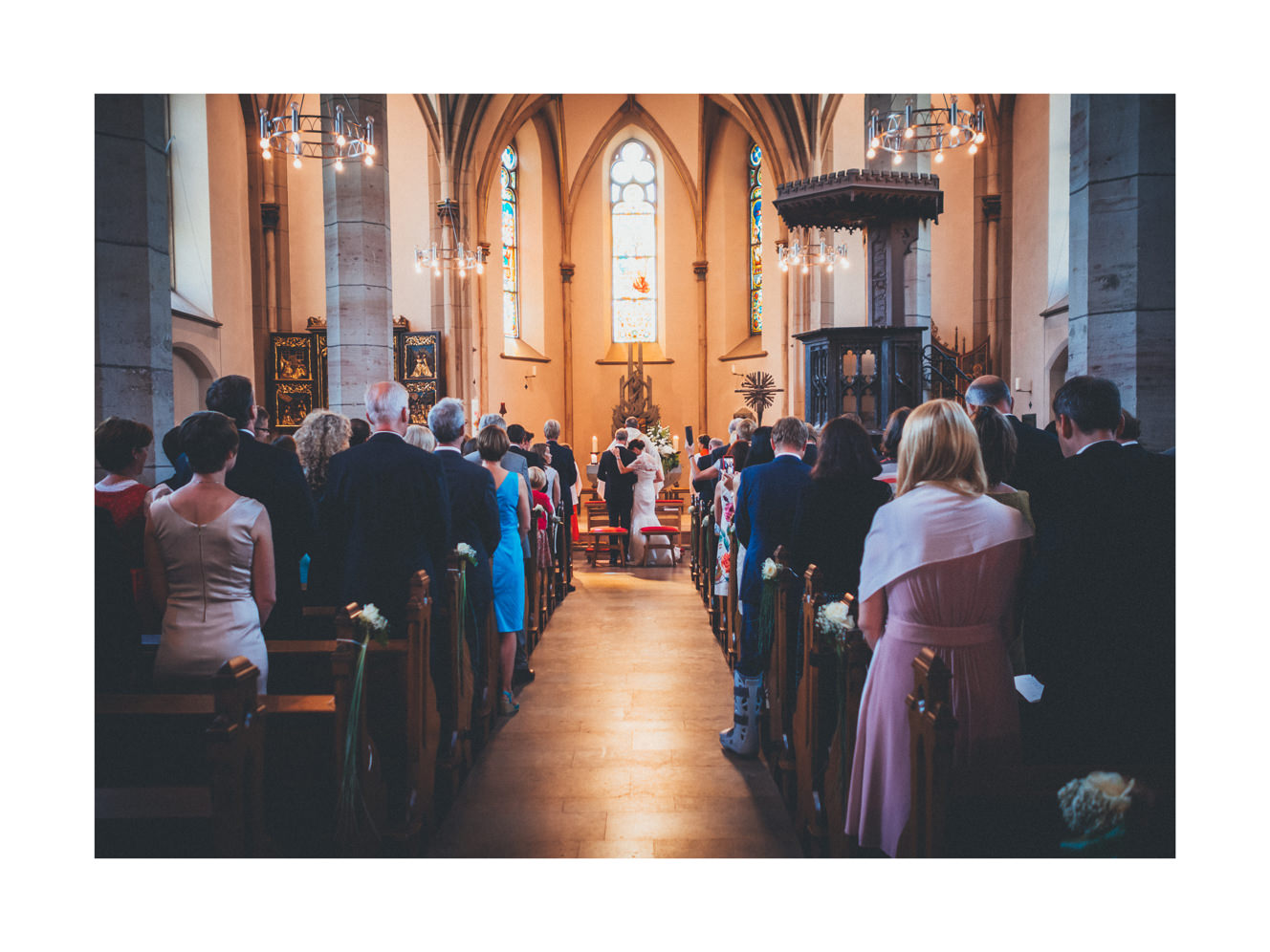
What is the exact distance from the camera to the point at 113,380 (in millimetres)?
4691

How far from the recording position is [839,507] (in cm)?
335

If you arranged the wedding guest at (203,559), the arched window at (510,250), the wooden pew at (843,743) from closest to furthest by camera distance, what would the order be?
1. the wooden pew at (843,743)
2. the wedding guest at (203,559)
3. the arched window at (510,250)

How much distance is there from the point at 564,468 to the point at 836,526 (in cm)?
622

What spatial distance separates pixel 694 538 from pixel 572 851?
19.8 feet

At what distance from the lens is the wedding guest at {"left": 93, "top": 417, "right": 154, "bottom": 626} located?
320cm

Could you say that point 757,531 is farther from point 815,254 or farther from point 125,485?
point 815,254

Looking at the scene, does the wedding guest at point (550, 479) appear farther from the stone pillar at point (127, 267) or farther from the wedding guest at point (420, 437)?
the stone pillar at point (127, 267)

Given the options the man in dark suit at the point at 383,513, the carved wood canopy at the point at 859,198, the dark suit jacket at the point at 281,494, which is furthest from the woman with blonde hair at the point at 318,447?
the carved wood canopy at the point at 859,198

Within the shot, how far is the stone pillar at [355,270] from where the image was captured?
27.7 ft

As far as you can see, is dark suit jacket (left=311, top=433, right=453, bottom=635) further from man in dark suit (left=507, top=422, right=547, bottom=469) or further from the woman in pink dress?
man in dark suit (left=507, top=422, right=547, bottom=469)

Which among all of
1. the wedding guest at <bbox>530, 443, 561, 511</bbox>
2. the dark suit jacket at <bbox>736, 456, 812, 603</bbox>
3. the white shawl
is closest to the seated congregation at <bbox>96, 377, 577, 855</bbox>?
the dark suit jacket at <bbox>736, 456, 812, 603</bbox>

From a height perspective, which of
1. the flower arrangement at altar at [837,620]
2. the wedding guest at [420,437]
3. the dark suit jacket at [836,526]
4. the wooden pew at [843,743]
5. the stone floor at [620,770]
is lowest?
the stone floor at [620,770]

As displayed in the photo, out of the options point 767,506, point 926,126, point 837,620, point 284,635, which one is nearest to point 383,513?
point 284,635

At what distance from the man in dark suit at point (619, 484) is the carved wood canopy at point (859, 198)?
315cm
